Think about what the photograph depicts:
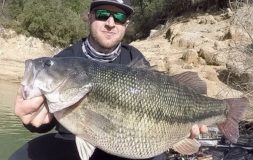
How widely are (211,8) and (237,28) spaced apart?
5.46 metres

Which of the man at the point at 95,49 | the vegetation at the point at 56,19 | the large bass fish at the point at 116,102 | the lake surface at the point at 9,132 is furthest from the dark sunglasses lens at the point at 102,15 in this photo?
the vegetation at the point at 56,19

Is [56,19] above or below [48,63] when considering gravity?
below

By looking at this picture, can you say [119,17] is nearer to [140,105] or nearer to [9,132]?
[140,105]

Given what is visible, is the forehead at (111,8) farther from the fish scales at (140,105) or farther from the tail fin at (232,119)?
the tail fin at (232,119)

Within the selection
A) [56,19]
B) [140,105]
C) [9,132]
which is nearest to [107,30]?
[140,105]

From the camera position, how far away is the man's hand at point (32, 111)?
9.31 feet

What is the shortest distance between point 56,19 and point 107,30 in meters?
28.6

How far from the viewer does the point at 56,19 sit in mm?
31625

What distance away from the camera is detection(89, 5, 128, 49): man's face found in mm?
3521

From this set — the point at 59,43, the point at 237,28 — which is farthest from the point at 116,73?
the point at 59,43

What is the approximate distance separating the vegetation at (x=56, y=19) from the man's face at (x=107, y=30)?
2273cm

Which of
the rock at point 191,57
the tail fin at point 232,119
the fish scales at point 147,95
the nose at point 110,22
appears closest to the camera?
the fish scales at point 147,95

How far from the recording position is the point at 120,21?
11.7 ft

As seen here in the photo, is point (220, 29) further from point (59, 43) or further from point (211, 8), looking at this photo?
point (59, 43)
